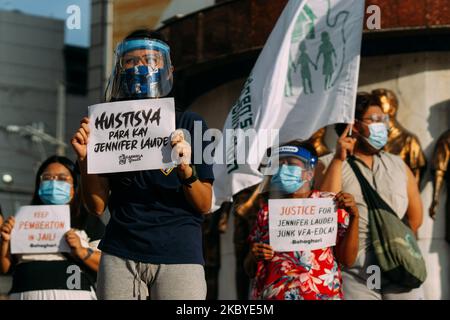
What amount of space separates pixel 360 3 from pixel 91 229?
2605 mm

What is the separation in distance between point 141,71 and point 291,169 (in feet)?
8.26

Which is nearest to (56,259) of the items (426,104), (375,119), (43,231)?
(43,231)

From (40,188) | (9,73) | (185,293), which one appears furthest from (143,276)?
(9,73)

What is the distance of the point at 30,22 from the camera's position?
35.9m

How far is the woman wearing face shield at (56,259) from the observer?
29.9 ft

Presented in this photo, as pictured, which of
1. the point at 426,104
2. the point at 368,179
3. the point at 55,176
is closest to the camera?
the point at 55,176

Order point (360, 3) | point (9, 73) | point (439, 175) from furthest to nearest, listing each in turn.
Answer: point (9, 73) → point (439, 175) → point (360, 3)

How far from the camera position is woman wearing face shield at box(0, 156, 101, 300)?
9.10 meters

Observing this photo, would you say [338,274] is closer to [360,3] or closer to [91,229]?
[91,229]

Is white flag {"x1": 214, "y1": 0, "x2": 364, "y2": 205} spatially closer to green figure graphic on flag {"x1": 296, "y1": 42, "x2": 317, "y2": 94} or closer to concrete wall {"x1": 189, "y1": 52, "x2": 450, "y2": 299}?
green figure graphic on flag {"x1": 296, "y1": 42, "x2": 317, "y2": 94}

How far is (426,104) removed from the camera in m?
12.5

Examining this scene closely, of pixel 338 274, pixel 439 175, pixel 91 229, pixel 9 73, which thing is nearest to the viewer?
pixel 338 274

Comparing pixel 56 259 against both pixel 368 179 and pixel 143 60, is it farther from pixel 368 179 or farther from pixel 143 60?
pixel 143 60

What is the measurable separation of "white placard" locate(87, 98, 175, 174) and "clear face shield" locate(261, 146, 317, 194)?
246 cm
